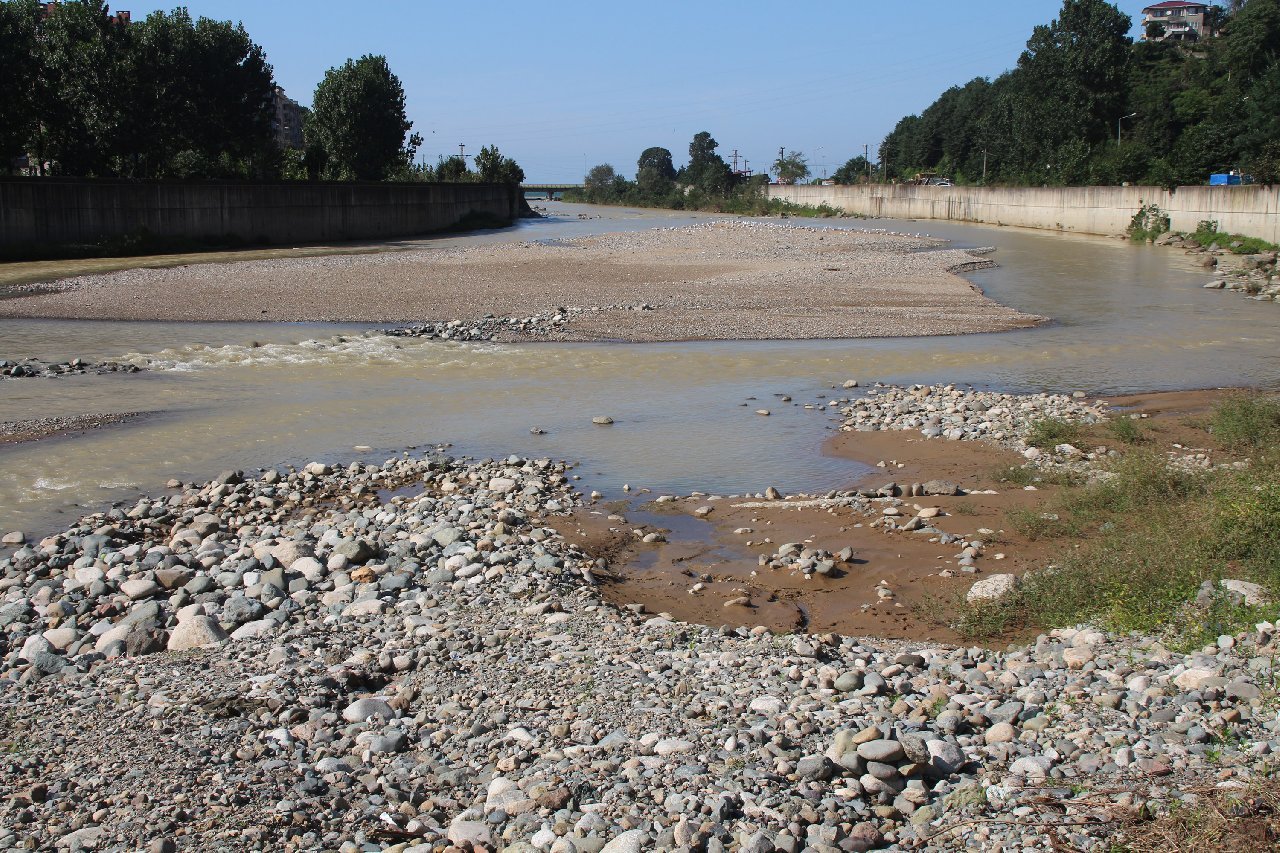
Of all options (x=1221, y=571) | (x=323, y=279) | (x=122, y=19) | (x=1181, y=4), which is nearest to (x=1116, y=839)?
(x=1221, y=571)

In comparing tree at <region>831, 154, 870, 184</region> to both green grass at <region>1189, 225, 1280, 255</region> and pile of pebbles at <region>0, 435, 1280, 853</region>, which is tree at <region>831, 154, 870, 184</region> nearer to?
green grass at <region>1189, 225, 1280, 255</region>

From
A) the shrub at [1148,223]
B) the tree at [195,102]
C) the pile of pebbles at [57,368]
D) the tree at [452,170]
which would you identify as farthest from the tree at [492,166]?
the pile of pebbles at [57,368]

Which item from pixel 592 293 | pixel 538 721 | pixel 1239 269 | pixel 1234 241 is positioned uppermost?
pixel 1234 241

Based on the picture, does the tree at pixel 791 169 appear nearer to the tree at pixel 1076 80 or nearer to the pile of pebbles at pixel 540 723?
the tree at pixel 1076 80

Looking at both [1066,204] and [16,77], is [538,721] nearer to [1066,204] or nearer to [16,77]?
[16,77]

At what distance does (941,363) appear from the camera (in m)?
19.3

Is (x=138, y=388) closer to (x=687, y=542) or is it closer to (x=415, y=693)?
(x=687, y=542)

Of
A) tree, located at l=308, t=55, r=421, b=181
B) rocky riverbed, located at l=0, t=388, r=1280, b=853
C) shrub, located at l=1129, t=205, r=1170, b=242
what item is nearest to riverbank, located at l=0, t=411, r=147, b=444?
rocky riverbed, located at l=0, t=388, r=1280, b=853

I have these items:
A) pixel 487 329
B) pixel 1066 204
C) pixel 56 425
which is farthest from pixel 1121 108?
pixel 56 425

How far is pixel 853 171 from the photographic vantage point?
14600cm

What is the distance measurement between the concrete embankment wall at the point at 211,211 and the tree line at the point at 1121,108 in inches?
1521

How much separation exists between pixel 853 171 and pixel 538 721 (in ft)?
484

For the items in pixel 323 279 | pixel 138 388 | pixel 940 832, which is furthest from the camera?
pixel 323 279

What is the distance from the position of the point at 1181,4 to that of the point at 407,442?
192750 millimetres
